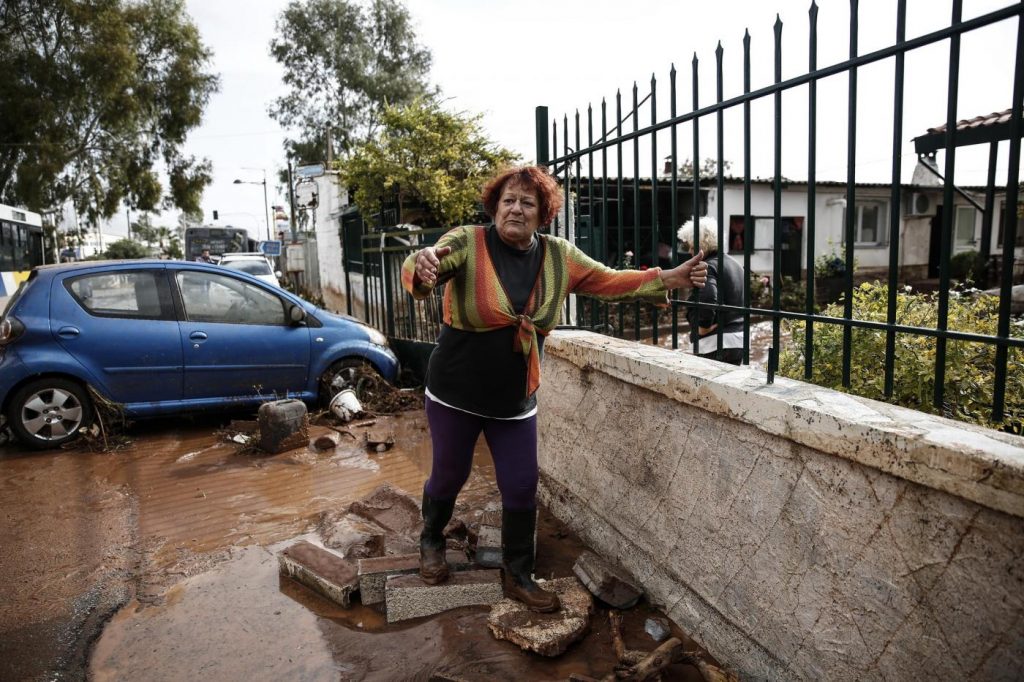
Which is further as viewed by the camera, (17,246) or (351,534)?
(17,246)

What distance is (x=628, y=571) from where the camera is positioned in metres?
3.28

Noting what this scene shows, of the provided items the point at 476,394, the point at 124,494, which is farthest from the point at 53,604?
the point at 476,394

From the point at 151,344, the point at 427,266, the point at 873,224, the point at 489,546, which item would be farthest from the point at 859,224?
the point at 427,266

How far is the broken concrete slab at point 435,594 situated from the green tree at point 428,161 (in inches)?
268

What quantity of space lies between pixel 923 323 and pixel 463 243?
94.0 inches

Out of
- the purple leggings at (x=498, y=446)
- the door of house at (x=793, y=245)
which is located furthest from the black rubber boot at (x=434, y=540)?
the door of house at (x=793, y=245)

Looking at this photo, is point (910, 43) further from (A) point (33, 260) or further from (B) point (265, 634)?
(A) point (33, 260)

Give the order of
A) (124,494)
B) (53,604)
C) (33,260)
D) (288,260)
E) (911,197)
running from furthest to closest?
1. (288,260)
2. (911,197)
3. (33,260)
4. (124,494)
5. (53,604)

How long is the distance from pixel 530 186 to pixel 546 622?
6.16 ft

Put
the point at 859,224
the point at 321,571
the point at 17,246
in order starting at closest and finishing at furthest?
1. the point at 321,571
2. the point at 17,246
3. the point at 859,224

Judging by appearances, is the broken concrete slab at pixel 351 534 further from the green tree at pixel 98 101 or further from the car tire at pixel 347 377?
the green tree at pixel 98 101

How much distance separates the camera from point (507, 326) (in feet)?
9.16

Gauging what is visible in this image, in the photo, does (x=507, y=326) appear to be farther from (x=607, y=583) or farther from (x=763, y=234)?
(x=763, y=234)

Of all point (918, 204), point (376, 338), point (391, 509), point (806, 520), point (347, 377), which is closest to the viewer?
point (806, 520)
